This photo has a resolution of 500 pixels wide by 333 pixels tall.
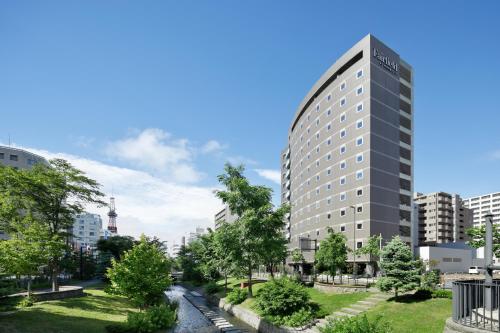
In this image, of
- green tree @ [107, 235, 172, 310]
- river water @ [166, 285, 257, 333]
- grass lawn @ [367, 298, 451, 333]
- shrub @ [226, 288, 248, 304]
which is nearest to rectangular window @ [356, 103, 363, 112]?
shrub @ [226, 288, 248, 304]

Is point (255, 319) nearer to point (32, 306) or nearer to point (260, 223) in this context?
point (260, 223)

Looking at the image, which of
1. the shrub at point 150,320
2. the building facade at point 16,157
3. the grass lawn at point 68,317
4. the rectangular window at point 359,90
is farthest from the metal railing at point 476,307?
the building facade at point 16,157

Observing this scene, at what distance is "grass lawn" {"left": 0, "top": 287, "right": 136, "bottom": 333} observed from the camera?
22.4m

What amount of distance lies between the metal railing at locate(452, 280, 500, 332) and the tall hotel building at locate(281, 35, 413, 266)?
166ft

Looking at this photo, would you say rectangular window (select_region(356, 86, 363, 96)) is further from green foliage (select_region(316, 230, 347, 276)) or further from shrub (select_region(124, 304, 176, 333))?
shrub (select_region(124, 304, 176, 333))

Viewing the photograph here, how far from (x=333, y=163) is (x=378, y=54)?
2256 centimetres

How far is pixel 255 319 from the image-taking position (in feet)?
107

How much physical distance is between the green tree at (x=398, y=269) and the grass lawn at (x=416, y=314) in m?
1.18

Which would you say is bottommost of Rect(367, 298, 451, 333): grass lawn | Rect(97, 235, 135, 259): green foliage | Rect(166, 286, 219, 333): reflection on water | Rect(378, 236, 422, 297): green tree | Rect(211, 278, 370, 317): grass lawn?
Rect(166, 286, 219, 333): reflection on water

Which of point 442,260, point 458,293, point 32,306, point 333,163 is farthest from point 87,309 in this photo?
point 442,260

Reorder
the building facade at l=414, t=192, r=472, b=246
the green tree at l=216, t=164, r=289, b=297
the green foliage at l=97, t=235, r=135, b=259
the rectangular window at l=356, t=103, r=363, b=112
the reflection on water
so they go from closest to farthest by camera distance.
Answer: the reflection on water < the green tree at l=216, t=164, r=289, b=297 < the rectangular window at l=356, t=103, r=363, b=112 < the green foliage at l=97, t=235, r=135, b=259 < the building facade at l=414, t=192, r=472, b=246

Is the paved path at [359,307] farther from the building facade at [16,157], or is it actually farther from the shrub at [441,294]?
the building facade at [16,157]

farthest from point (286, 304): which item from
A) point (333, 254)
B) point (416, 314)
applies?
point (333, 254)

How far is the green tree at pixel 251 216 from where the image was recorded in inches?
1556
